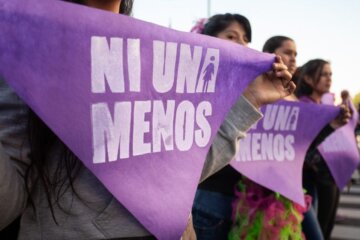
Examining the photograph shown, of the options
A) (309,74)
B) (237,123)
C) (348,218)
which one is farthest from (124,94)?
(348,218)

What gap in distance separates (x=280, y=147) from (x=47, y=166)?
4.01 ft

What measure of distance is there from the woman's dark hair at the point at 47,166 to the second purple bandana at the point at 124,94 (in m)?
0.06

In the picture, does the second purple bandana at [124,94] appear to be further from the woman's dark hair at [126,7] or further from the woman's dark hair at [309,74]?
the woman's dark hair at [309,74]

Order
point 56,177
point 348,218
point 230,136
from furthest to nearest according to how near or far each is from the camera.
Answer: point 348,218, point 230,136, point 56,177

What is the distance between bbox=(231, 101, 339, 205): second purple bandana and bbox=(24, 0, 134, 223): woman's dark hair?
91cm

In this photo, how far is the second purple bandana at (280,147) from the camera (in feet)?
5.58

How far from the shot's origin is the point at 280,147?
1.85 metres

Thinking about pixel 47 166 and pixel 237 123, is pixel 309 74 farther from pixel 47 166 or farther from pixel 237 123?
pixel 47 166

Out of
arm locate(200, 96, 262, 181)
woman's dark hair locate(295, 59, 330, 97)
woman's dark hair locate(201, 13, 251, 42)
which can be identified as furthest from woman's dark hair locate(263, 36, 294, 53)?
arm locate(200, 96, 262, 181)

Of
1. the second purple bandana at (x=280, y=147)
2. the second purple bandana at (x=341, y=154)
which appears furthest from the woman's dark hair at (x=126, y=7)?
the second purple bandana at (x=341, y=154)

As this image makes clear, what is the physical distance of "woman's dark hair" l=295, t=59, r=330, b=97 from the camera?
2.97m

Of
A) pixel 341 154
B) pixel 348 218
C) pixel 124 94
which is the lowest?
pixel 348 218

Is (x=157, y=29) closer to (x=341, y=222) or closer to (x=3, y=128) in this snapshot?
(x=3, y=128)

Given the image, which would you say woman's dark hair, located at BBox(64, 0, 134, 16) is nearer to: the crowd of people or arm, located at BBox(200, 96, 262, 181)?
the crowd of people
